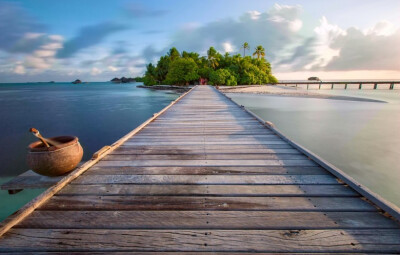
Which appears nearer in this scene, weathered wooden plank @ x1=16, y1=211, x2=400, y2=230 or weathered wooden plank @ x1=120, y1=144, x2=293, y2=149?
weathered wooden plank @ x1=16, y1=211, x2=400, y2=230

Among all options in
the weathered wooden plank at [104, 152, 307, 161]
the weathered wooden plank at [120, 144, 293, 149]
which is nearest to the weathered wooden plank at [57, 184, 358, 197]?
the weathered wooden plank at [104, 152, 307, 161]

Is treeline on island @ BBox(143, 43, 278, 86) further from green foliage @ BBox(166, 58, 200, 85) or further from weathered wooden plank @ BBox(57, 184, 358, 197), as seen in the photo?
weathered wooden plank @ BBox(57, 184, 358, 197)

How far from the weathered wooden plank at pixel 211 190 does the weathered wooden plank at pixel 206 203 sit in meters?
0.07

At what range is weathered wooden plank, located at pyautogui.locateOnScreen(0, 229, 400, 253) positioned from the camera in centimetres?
150

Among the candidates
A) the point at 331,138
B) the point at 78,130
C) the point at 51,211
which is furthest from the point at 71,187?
the point at 78,130

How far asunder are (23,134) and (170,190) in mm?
13965

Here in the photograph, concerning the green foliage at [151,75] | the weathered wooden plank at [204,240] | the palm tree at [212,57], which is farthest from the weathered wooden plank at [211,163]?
the green foliage at [151,75]

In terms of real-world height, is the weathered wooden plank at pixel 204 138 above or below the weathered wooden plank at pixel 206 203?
above

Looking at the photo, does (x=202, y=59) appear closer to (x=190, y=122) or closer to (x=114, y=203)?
(x=190, y=122)

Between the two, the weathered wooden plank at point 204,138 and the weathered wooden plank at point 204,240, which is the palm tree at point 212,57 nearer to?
the weathered wooden plank at point 204,138

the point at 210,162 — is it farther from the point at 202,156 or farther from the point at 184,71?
the point at 184,71

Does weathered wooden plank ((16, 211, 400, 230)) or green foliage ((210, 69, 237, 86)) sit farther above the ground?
green foliage ((210, 69, 237, 86))

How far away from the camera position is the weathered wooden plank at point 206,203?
6.28 feet

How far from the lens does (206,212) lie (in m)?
1.87
